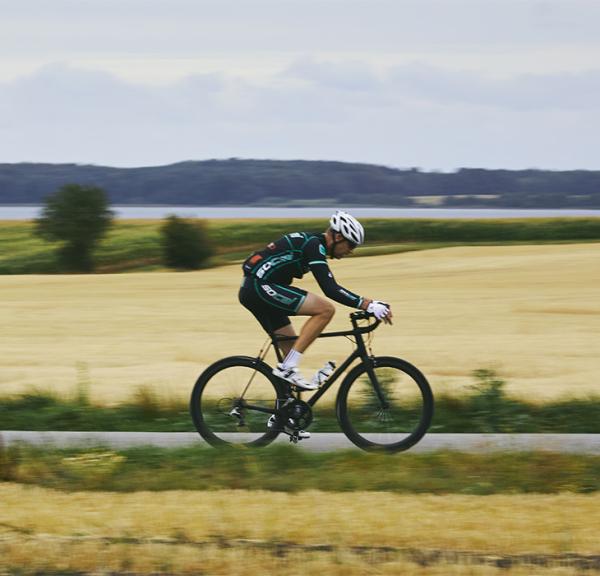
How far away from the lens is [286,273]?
31.8 ft

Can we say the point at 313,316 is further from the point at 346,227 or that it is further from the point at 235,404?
the point at 235,404

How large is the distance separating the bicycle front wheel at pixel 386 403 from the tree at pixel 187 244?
4733cm

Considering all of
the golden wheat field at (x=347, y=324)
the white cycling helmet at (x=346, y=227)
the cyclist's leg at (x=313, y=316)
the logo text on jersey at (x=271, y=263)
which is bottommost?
the golden wheat field at (x=347, y=324)

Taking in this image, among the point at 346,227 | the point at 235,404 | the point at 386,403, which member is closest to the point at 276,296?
the point at 346,227

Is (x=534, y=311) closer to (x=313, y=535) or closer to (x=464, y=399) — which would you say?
(x=464, y=399)

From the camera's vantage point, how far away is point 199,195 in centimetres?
12962

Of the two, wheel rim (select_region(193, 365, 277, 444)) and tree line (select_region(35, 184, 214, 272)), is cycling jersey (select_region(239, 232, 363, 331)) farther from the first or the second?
tree line (select_region(35, 184, 214, 272))

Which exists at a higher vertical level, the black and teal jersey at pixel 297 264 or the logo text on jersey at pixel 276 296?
the black and teal jersey at pixel 297 264

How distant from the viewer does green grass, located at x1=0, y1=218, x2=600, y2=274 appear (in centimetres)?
6419

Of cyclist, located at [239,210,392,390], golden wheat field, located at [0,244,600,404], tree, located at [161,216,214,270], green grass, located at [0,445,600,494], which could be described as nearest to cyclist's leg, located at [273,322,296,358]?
cyclist, located at [239,210,392,390]

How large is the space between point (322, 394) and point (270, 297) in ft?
3.08

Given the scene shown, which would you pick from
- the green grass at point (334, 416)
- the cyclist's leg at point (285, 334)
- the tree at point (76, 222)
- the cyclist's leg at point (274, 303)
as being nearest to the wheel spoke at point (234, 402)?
the cyclist's leg at point (285, 334)

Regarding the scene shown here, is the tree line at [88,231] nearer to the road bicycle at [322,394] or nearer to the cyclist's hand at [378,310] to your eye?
the road bicycle at [322,394]

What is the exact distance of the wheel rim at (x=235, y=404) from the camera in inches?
394
